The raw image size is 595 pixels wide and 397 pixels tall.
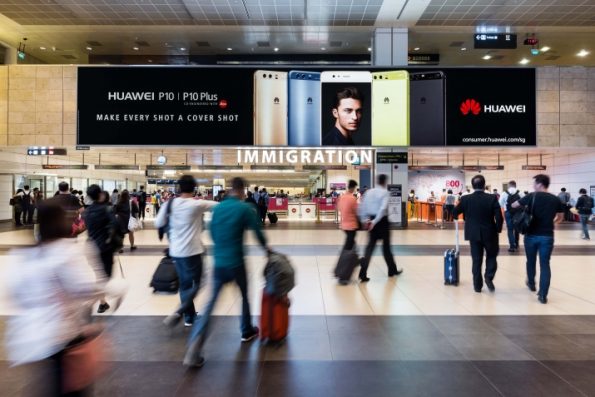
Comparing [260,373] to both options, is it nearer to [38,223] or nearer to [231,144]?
[38,223]

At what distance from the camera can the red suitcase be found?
154 inches

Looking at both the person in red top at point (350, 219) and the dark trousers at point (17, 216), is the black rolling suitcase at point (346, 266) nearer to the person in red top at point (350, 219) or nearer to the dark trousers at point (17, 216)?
the person in red top at point (350, 219)

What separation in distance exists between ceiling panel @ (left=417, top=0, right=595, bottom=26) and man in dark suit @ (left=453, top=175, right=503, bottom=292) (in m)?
9.56

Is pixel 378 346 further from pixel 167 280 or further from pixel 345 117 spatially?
pixel 345 117

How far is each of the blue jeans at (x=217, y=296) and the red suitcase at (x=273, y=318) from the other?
0.53 feet

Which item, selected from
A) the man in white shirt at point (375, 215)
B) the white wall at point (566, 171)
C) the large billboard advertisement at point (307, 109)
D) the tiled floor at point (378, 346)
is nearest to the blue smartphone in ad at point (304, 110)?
the large billboard advertisement at point (307, 109)

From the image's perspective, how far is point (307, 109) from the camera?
13836 millimetres

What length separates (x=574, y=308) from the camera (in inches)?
205

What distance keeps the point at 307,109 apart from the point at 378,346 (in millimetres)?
10874

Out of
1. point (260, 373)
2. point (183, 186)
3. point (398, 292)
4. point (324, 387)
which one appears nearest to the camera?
point (324, 387)

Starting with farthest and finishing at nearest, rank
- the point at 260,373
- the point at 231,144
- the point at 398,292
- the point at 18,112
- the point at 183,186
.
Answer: the point at 18,112
the point at 231,144
the point at 398,292
the point at 183,186
the point at 260,373

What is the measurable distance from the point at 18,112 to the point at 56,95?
1.46 meters

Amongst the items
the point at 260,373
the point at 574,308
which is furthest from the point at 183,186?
the point at 574,308

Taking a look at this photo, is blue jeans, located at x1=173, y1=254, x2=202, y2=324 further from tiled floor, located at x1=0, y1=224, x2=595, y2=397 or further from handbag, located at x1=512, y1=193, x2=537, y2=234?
handbag, located at x1=512, y1=193, x2=537, y2=234
